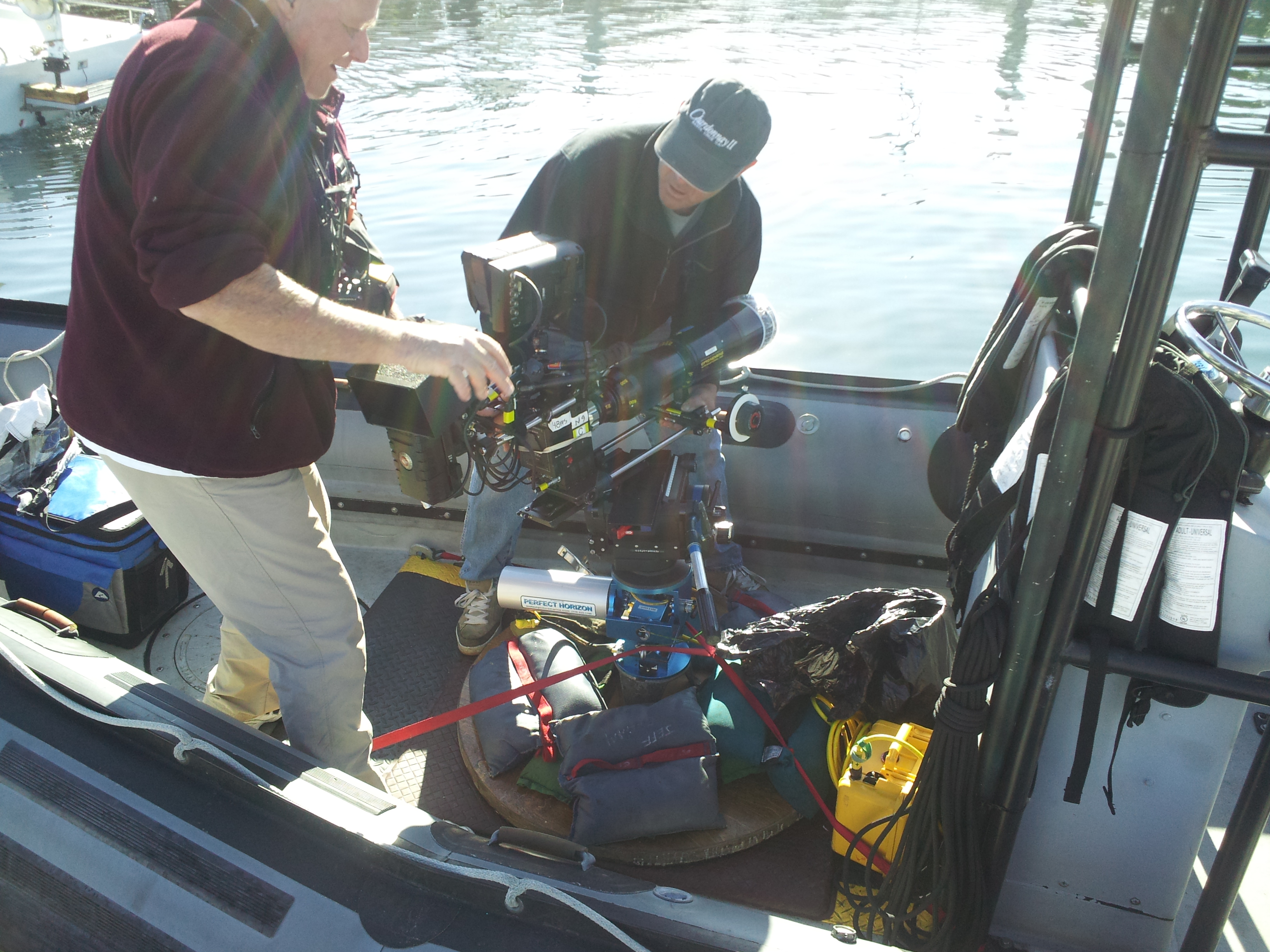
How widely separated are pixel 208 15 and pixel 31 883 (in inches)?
58.6

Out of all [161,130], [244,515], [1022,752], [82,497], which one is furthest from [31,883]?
[1022,752]

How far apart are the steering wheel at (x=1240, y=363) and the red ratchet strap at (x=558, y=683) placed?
1149 millimetres

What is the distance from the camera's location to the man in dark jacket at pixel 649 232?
2.16 meters

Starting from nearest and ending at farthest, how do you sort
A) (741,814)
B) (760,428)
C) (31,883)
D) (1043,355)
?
(31,883) → (1043,355) → (741,814) → (760,428)

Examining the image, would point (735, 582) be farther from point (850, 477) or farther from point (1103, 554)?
point (1103, 554)

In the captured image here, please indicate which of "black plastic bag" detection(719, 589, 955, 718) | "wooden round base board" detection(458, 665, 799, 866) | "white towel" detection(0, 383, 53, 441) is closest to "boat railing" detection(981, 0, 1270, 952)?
"black plastic bag" detection(719, 589, 955, 718)

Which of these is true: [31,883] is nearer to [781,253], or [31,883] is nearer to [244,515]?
[244,515]

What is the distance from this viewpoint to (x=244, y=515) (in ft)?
5.44

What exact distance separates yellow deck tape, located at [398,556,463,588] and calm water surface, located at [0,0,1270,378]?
167cm

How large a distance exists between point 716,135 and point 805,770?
5.23 ft

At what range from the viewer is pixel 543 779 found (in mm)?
2070

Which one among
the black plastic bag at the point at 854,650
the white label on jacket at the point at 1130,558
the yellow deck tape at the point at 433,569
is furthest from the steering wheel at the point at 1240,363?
the yellow deck tape at the point at 433,569

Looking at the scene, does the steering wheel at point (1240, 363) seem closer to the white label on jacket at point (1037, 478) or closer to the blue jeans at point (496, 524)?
the white label on jacket at point (1037, 478)

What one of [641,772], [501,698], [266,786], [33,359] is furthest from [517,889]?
[33,359]
